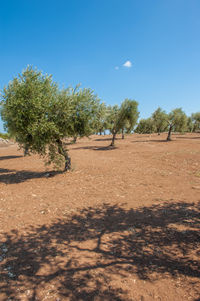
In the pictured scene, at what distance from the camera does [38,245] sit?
591cm

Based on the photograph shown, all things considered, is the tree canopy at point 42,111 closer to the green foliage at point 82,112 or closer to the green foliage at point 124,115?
the green foliage at point 82,112

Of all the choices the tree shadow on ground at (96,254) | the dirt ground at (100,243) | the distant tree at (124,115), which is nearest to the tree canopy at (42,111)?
the dirt ground at (100,243)

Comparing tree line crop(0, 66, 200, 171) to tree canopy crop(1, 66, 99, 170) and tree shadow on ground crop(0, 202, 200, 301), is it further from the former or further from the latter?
tree shadow on ground crop(0, 202, 200, 301)

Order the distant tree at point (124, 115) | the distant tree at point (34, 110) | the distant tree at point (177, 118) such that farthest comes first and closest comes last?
1. the distant tree at point (177, 118)
2. the distant tree at point (124, 115)
3. the distant tree at point (34, 110)

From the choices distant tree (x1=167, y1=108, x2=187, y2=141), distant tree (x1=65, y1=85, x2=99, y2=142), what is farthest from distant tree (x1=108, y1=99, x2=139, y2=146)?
distant tree (x1=65, y1=85, x2=99, y2=142)

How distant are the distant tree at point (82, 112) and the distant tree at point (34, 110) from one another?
0.64m

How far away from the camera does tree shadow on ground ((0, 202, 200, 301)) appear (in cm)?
427

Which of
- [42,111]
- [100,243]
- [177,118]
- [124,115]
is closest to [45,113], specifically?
[42,111]

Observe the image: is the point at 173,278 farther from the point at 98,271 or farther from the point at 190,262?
the point at 98,271

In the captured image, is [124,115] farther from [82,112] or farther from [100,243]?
[100,243]

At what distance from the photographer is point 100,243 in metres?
6.07

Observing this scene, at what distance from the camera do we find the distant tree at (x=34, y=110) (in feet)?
42.1

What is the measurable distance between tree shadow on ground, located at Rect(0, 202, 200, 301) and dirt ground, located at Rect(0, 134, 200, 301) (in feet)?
0.09

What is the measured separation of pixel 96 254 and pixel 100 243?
1.95 ft
